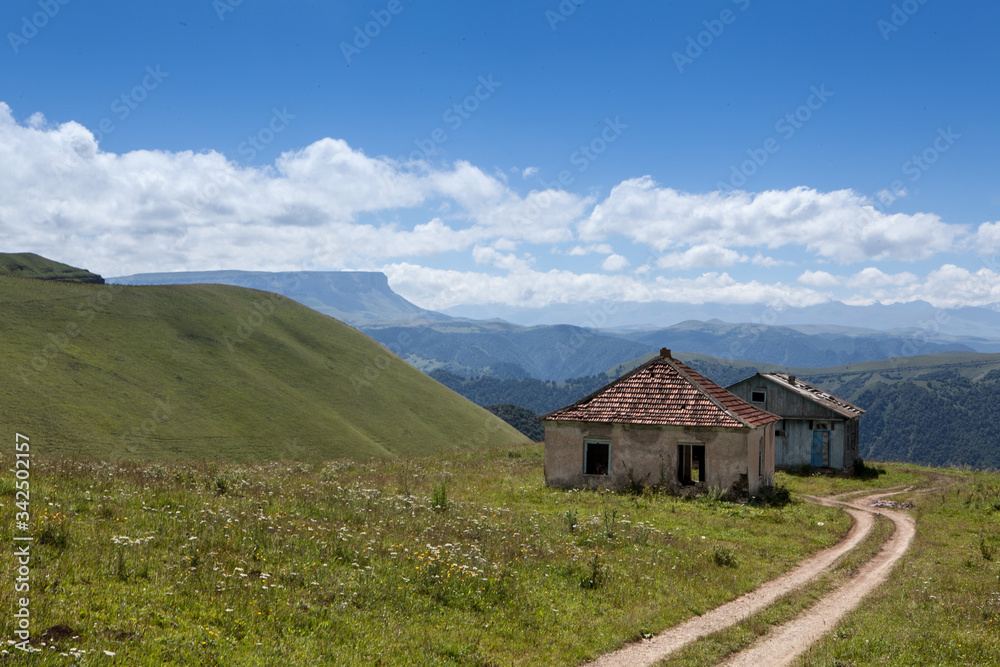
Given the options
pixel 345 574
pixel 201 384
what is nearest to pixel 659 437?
pixel 345 574

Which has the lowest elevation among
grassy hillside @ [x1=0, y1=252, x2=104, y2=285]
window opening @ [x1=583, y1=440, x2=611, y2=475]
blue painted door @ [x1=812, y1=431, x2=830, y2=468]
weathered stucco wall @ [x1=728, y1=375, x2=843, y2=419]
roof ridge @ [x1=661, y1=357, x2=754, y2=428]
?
blue painted door @ [x1=812, y1=431, x2=830, y2=468]

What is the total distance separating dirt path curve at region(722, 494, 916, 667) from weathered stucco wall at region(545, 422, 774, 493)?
7412 mm

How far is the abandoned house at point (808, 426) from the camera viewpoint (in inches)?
1528

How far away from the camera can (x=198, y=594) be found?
28.3 ft

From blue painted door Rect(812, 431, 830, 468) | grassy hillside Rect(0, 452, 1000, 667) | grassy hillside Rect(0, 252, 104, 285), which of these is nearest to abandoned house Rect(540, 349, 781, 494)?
grassy hillside Rect(0, 452, 1000, 667)

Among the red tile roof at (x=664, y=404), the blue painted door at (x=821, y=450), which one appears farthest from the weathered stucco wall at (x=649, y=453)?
the blue painted door at (x=821, y=450)

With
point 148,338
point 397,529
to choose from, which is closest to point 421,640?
point 397,529

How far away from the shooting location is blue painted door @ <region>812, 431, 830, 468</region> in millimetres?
38906

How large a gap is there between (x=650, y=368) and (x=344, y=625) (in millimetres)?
21951

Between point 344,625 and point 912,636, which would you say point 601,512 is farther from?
point 344,625

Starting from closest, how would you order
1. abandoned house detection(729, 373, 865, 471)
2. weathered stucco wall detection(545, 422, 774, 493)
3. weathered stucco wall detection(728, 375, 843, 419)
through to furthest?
weathered stucco wall detection(545, 422, 774, 493)
abandoned house detection(729, 373, 865, 471)
weathered stucco wall detection(728, 375, 843, 419)

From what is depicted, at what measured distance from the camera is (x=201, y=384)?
261 ft

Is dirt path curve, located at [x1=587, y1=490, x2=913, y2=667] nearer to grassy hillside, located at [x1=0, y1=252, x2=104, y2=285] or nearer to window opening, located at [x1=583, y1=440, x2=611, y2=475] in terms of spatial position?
window opening, located at [x1=583, y1=440, x2=611, y2=475]

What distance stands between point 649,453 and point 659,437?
763mm
